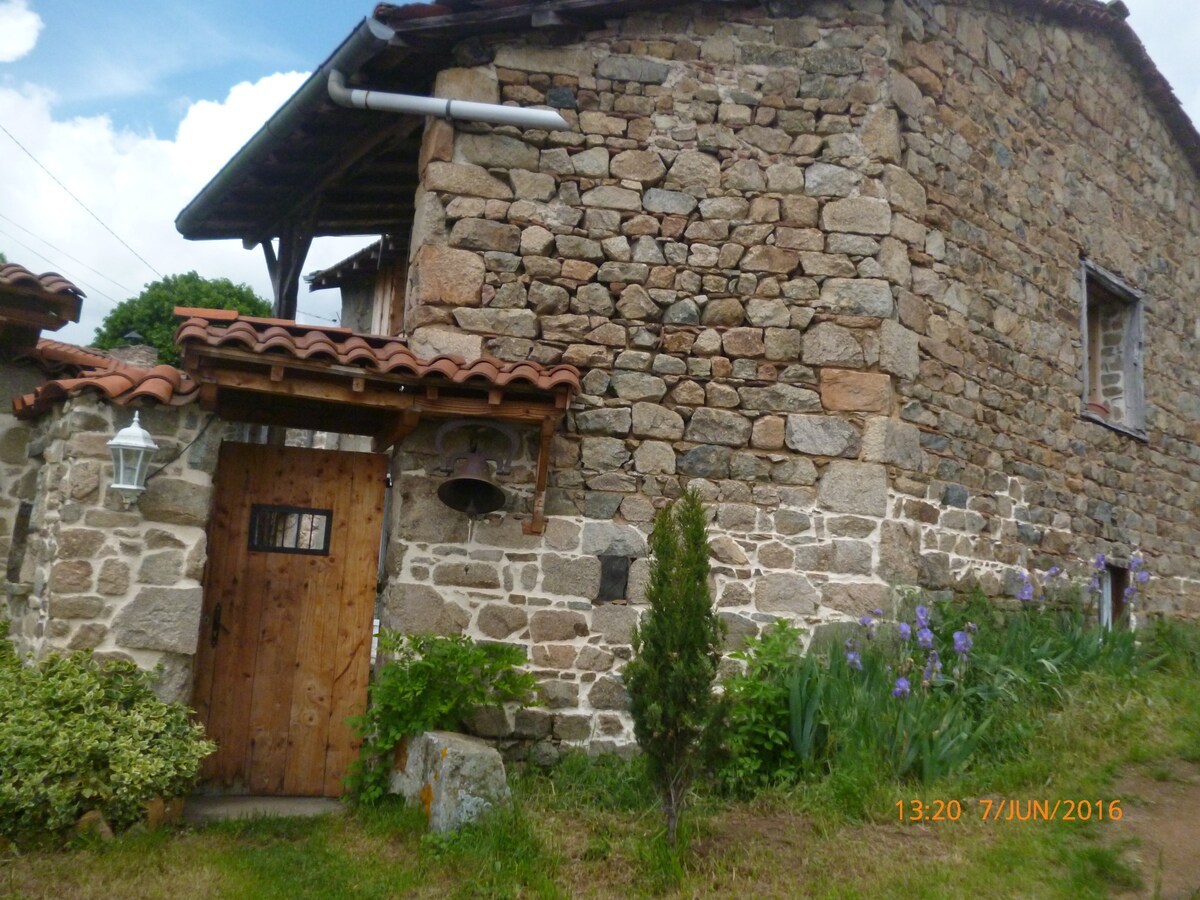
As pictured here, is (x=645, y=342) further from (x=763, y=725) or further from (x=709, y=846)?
(x=709, y=846)

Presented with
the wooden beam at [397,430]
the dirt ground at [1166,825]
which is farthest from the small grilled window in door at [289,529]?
the dirt ground at [1166,825]

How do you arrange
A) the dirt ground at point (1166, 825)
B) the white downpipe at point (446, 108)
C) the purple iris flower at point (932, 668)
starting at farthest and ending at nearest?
the white downpipe at point (446, 108) < the purple iris flower at point (932, 668) < the dirt ground at point (1166, 825)

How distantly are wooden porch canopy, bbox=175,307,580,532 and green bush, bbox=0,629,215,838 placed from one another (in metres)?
1.55

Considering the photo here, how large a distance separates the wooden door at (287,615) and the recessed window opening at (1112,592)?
19.9 feet

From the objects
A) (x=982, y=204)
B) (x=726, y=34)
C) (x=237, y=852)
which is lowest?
(x=237, y=852)

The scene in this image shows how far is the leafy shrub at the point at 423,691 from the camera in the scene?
558 cm

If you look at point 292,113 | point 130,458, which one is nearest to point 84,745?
point 130,458

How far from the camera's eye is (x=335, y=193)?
8.38 metres

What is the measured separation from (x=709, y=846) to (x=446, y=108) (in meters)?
4.45

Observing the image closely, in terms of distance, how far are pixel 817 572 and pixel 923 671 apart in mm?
837

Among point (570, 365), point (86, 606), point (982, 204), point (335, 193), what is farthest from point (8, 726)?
point (982, 204)

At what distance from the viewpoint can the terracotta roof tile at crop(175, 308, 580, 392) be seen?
5206 millimetres

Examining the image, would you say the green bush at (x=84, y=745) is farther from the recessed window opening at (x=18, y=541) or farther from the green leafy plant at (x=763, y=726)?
the green leafy plant at (x=763, y=726)

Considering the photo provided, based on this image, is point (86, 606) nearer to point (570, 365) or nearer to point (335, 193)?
point (570, 365)
